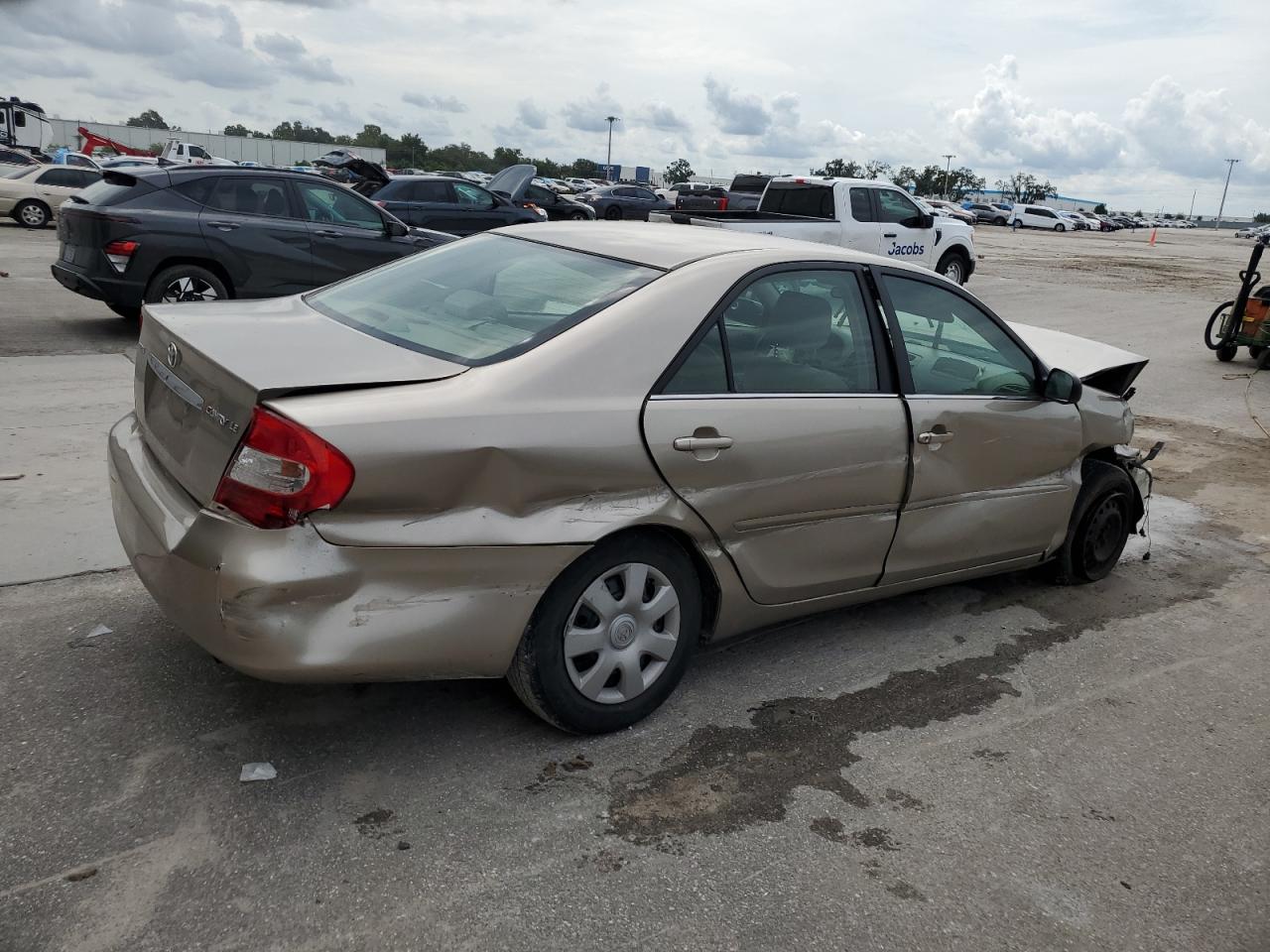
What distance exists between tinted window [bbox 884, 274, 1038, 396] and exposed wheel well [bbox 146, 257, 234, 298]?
7580 mm

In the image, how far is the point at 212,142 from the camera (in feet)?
252

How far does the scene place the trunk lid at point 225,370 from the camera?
2.90 m

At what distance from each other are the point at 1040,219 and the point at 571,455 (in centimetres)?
7349

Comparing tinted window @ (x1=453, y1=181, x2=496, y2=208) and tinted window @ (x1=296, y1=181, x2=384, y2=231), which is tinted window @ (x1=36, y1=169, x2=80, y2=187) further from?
tinted window @ (x1=296, y1=181, x2=384, y2=231)

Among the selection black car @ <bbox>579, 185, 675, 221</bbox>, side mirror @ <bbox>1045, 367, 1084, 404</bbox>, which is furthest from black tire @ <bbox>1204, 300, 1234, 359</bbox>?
black car @ <bbox>579, 185, 675, 221</bbox>

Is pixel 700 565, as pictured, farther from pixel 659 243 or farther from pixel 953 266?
pixel 953 266

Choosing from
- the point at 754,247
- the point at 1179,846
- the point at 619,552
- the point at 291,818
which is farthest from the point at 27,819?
the point at 1179,846

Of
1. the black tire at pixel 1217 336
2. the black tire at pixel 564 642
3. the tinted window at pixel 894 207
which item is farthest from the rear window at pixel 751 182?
the black tire at pixel 564 642

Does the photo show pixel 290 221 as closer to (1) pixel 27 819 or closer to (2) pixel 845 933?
(1) pixel 27 819

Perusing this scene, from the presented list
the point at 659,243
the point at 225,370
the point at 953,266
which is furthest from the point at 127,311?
the point at 953,266

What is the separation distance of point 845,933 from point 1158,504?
16.4 feet

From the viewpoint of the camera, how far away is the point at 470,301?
3678 millimetres

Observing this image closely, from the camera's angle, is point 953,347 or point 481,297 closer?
point 481,297

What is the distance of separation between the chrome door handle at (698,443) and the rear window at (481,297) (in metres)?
0.49
